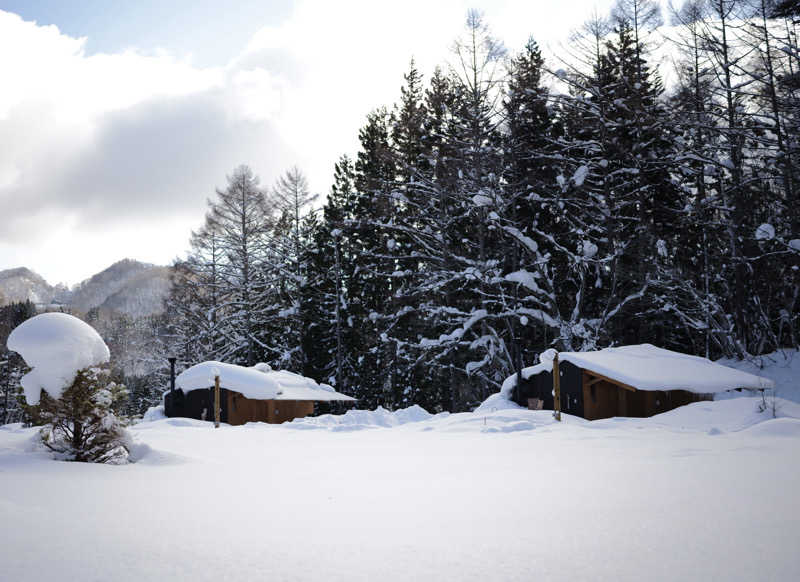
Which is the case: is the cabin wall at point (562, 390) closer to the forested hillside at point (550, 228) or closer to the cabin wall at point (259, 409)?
the forested hillside at point (550, 228)

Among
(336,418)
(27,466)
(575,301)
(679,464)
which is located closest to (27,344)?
(27,466)

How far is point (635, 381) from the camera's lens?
18.1 metres

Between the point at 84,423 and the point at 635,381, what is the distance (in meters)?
15.6

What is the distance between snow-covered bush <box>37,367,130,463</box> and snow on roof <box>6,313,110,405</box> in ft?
0.36

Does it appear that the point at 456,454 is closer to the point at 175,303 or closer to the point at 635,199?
the point at 635,199

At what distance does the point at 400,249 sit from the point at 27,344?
24774mm

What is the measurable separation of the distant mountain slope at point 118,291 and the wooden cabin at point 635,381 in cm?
10497

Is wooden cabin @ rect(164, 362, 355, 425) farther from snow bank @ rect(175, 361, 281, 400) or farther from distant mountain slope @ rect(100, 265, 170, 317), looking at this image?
distant mountain slope @ rect(100, 265, 170, 317)

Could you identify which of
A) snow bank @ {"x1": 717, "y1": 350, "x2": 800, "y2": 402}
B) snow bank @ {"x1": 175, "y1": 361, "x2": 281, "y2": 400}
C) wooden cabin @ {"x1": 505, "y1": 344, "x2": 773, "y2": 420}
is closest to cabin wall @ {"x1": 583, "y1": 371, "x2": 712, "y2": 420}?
wooden cabin @ {"x1": 505, "y1": 344, "x2": 773, "y2": 420}

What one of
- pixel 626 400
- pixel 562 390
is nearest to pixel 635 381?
pixel 626 400

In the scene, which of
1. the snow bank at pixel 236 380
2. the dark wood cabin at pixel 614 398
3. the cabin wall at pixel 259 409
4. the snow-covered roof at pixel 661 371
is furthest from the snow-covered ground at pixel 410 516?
the cabin wall at pixel 259 409

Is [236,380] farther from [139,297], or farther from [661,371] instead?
[139,297]

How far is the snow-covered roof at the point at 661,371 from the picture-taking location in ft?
60.4

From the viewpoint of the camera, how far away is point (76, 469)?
20.3 feet
